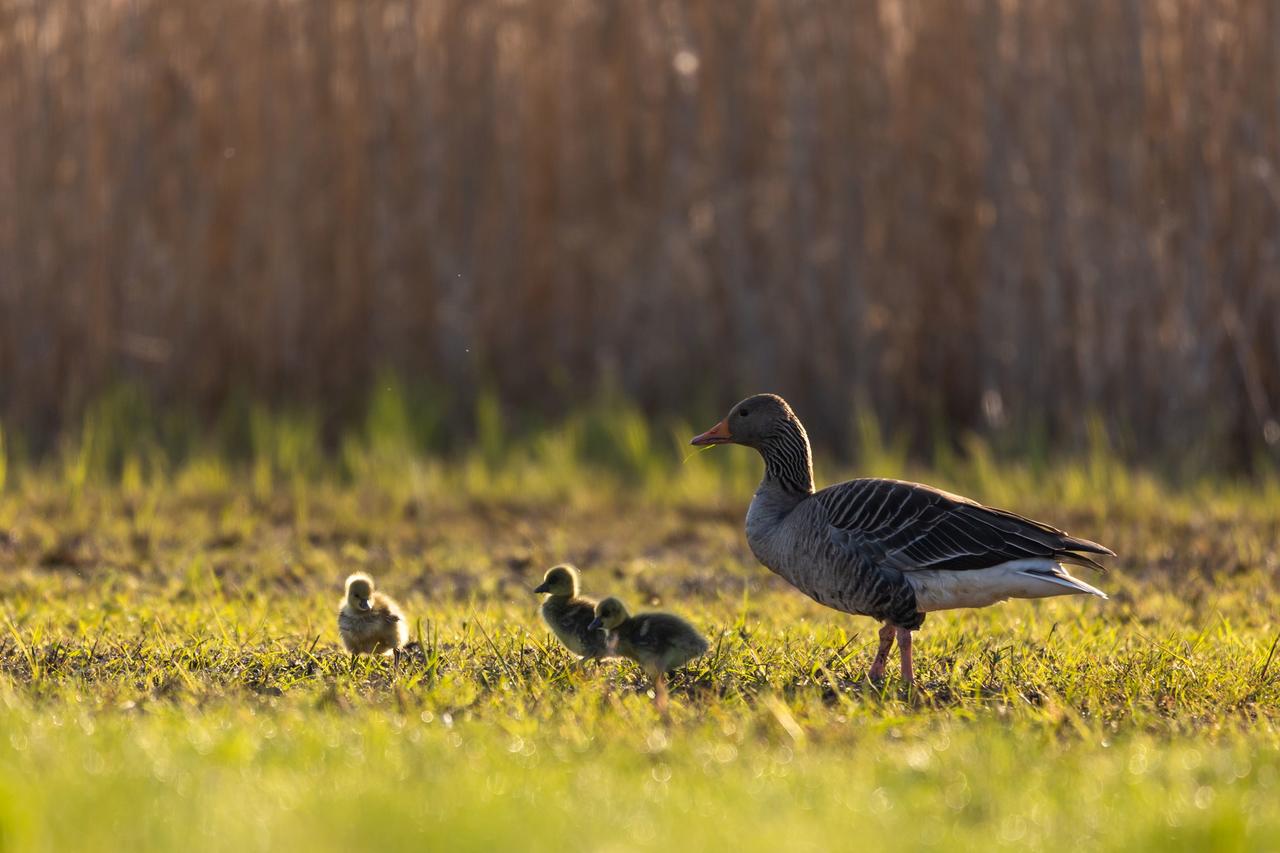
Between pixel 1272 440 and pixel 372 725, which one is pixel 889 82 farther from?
pixel 372 725

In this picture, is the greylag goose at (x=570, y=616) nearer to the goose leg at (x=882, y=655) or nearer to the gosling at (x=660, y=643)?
the gosling at (x=660, y=643)

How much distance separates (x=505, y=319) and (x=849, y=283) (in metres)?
2.46

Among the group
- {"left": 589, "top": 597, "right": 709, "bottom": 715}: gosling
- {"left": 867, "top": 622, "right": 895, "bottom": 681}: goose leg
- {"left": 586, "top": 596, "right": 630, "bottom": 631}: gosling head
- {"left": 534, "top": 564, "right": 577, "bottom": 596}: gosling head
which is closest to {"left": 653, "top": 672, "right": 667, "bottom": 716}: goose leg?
{"left": 589, "top": 597, "right": 709, "bottom": 715}: gosling

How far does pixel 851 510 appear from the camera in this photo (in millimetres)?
6656

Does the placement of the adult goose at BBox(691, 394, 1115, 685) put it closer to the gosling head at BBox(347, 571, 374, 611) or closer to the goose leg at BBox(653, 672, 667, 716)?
the goose leg at BBox(653, 672, 667, 716)

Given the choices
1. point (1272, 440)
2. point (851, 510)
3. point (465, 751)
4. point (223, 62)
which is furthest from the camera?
point (223, 62)

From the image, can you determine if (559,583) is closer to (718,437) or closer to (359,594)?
(359,594)

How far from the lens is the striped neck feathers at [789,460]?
7344 mm

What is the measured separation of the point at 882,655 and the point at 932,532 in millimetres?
496

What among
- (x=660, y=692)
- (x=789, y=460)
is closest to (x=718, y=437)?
(x=789, y=460)

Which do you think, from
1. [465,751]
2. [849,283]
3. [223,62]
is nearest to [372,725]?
[465,751]

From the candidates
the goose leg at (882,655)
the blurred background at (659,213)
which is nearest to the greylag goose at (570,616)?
the goose leg at (882,655)

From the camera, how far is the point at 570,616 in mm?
6457

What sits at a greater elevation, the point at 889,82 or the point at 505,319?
the point at 889,82
